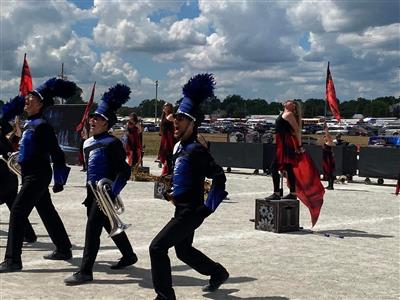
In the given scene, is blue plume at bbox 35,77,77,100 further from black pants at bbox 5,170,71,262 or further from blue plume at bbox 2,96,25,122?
blue plume at bbox 2,96,25,122

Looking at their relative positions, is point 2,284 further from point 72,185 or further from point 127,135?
point 127,135

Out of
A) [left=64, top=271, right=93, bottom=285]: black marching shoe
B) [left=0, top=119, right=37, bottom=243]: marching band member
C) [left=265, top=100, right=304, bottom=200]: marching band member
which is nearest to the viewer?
[left=64, top=271, right=93, bottom=285]: black marching shoe

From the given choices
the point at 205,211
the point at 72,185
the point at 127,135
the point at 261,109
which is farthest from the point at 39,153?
the point at 261,109

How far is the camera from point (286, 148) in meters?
9.77

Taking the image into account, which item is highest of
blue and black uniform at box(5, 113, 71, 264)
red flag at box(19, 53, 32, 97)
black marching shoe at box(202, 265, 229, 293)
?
red flag at box(19, 53, 32, 97)

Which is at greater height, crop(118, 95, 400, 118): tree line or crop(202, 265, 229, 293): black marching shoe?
crop(118, 95, 400, 118): tree line

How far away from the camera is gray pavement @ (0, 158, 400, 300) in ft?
19.6

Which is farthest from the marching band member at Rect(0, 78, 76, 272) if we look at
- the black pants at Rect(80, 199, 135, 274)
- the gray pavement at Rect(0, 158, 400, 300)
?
the black pants at Rect(80, 199, 135, 274)

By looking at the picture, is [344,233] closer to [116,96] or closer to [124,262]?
[124,262]

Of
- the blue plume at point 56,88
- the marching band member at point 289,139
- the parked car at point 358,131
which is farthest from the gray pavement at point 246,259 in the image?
the parked car at point 358,131

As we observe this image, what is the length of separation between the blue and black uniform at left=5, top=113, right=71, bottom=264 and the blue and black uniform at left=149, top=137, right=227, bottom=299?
1967mm

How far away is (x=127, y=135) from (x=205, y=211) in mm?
13331

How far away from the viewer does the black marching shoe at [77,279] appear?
6.11m

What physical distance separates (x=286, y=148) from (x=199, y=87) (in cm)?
450
